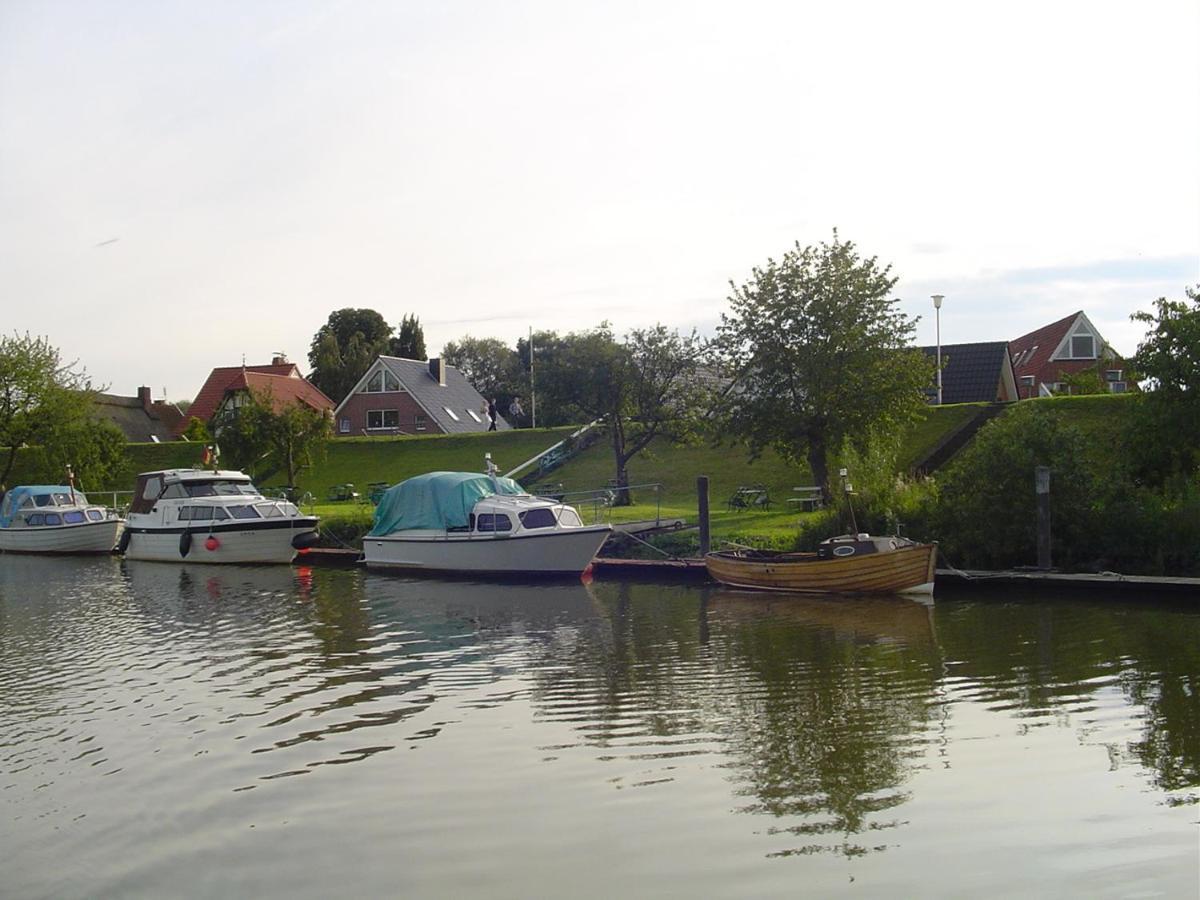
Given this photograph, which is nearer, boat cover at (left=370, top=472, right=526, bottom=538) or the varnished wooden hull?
the varnished wooden hull

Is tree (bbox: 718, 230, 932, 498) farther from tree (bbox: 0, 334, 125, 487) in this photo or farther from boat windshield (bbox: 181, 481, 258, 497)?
tree (bbox: 0, 334, 125, 487)

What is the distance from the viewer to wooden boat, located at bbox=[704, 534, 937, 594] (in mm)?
22375

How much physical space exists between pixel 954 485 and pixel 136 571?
77.3 ft

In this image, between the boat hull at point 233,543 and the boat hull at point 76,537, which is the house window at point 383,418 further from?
the boat hull at point 233,543

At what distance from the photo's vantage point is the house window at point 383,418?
216ft

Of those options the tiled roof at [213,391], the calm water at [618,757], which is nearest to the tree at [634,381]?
the calm water at [618,757]

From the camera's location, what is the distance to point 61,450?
49.0 metres

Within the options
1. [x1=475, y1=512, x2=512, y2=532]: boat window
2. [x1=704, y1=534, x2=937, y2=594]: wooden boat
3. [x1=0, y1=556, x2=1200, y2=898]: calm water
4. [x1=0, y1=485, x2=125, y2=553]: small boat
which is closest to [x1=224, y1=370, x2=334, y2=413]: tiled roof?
[x1=0, y1=485, x2=125, y2=553]: small boat

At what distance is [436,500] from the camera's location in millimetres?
29891

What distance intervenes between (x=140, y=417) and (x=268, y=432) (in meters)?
36.7

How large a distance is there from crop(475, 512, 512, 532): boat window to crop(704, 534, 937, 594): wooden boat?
6242mm

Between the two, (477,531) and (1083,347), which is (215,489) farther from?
(1083,347)

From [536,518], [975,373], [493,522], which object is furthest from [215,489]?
[975,373]

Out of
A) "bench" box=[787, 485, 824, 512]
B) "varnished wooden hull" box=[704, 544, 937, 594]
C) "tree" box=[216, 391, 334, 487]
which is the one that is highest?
"tree" box=[216, 391, 334, 487]
